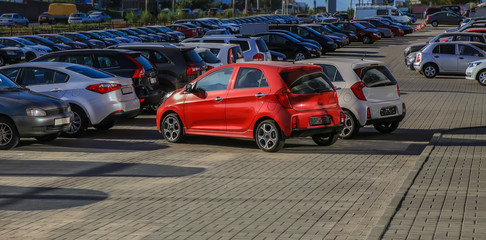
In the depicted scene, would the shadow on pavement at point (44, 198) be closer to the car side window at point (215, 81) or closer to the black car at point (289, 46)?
the car side window at point (215, 81)

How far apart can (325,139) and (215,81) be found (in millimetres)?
2227

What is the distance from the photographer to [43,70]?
15344 millimetres

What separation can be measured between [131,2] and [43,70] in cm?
11220

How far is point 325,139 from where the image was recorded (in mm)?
13500

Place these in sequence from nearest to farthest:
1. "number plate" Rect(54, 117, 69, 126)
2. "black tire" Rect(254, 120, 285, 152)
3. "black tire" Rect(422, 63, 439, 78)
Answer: "black tire" Rect(254, 120, 285, 152), "number plate" Rect(54, 117, 69, 126), "black tire" Rect(422, 63, 439, 78)

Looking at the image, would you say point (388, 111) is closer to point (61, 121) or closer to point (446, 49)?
point (61, 121)

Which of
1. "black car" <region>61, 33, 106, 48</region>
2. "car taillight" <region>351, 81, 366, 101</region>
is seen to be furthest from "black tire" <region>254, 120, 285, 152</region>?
"black car" <region>61, 33, 106, 48</region>

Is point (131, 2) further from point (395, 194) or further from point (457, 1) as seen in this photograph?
point (395, 194)

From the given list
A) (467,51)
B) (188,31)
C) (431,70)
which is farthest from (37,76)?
(188,31)

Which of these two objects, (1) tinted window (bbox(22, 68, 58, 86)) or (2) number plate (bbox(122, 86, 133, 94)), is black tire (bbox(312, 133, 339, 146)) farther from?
(1) tinted window (bbox(22, 68, 58, 86))

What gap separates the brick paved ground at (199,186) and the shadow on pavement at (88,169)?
0.02 meters

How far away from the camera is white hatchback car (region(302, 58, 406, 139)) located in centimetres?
1393

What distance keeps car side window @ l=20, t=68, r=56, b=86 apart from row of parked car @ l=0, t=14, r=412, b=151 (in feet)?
0.07

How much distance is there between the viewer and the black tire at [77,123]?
Result: 14.7 m
